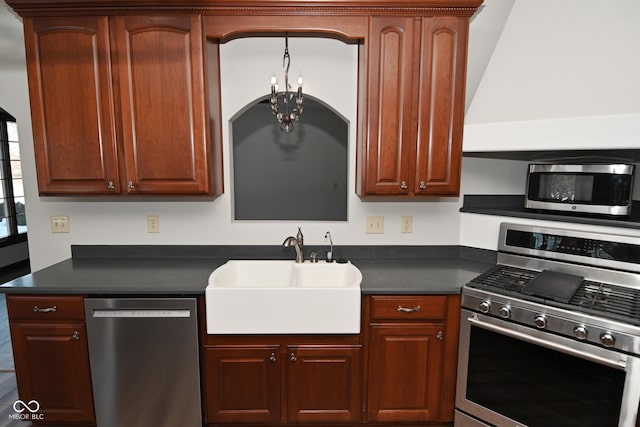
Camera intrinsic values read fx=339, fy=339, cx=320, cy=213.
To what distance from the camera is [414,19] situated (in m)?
1.87

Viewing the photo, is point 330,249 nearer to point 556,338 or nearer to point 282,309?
point 282,309

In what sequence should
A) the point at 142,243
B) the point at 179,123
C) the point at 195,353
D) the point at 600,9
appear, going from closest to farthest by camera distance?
the point at 600,9 < the point at 195,353 < the point at 179,123 < the point at 142,243

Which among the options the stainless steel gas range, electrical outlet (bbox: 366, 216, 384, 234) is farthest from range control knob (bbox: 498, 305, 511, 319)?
electrical outlet (bbox: 366, 216, 384, 234)

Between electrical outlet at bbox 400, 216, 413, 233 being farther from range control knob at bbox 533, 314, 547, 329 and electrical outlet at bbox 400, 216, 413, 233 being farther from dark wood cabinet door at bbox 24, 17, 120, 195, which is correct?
dark wood cabinet door at bbox 24, 17, 120, 195

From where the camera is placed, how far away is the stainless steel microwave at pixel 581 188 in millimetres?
1747

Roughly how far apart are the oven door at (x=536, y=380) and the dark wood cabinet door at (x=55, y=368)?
203 centimetres

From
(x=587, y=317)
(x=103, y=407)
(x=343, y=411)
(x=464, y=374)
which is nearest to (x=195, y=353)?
(x=103, y=407)

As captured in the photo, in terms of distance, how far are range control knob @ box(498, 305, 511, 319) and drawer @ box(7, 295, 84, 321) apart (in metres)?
2.12

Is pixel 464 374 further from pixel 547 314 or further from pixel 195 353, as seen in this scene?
pixel 195 353

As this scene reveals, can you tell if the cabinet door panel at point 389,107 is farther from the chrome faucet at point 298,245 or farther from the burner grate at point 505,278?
the burner grate at point 505,278

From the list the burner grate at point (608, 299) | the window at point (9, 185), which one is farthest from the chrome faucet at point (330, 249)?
the window at point (9, 185)

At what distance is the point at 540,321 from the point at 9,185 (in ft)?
21.1

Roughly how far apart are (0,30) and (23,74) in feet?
0.84

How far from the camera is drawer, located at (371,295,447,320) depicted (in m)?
1.79
